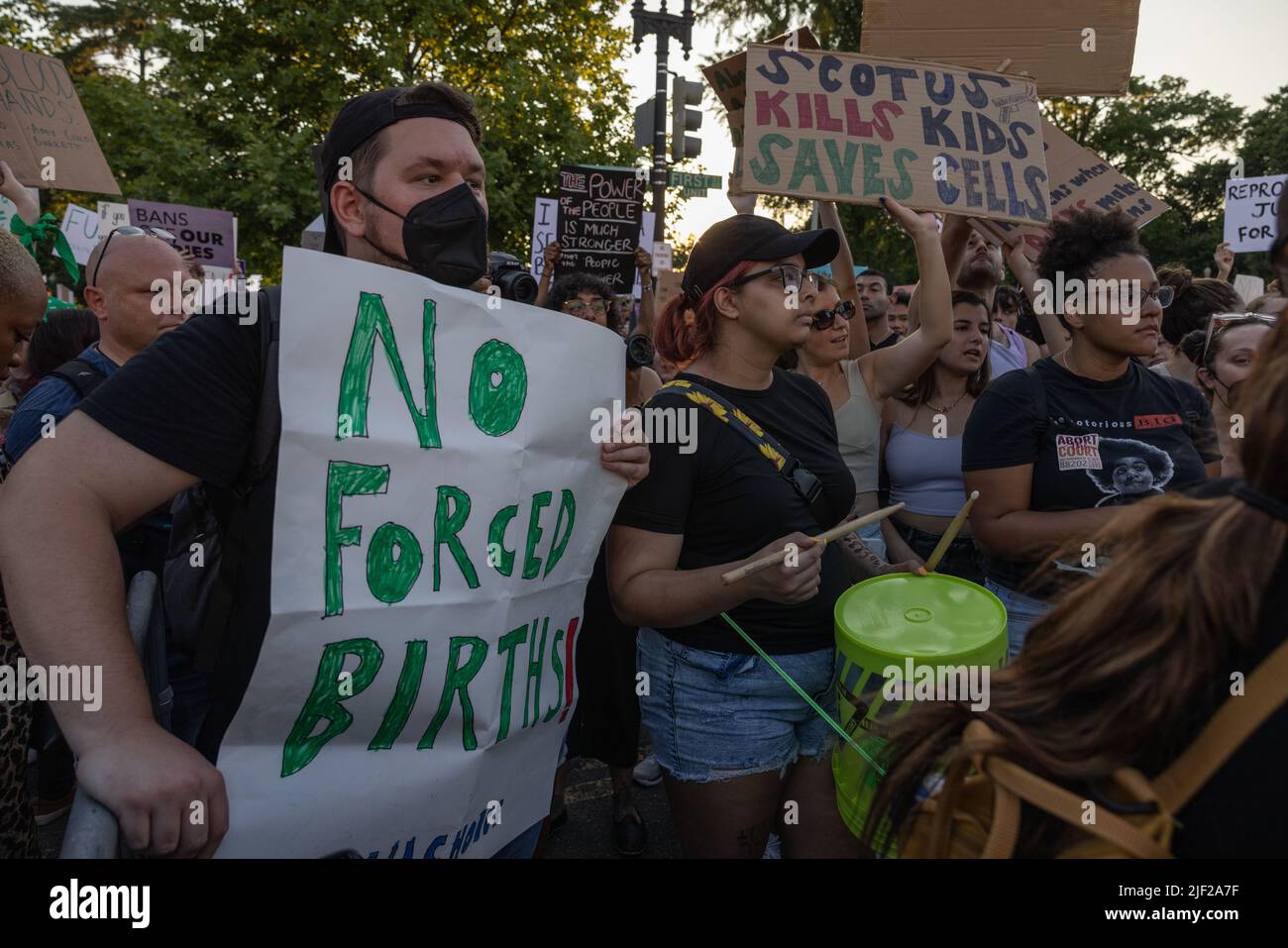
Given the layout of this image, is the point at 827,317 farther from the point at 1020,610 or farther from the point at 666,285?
the point at 666,285

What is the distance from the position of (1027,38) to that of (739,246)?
2.22 metres

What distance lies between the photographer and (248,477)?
147 centimetres

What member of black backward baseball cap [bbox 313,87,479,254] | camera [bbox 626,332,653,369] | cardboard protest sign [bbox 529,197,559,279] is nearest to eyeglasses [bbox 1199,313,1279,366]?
camera [bbox 626,332,653,369]

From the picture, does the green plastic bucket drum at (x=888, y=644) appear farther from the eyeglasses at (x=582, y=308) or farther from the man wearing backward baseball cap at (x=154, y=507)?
the eyeglasses at (x=582, y=308)

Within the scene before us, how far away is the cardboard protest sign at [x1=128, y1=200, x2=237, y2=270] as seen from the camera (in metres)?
7.08

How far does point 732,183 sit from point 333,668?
2553mm

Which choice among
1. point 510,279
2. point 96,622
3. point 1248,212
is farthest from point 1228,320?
point 1248,212

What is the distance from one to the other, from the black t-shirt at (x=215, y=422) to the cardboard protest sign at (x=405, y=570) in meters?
0.06

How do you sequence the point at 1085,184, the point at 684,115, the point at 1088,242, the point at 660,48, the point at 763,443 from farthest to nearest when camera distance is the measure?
the point at 660,48 < the point at 684,115 < the point at 1085,184 < the point at 1088,242 < the point at 763,443

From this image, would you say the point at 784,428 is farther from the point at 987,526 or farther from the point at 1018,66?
the point at 1018,66

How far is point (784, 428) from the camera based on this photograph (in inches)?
92.9

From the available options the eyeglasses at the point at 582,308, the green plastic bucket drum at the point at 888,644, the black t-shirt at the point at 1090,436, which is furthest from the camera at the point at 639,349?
the eyeglasses at the point at 582,308

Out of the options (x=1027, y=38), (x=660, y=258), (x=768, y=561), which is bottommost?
(x=768, y=561)

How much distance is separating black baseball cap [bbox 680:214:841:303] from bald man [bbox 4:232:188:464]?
1934mm
